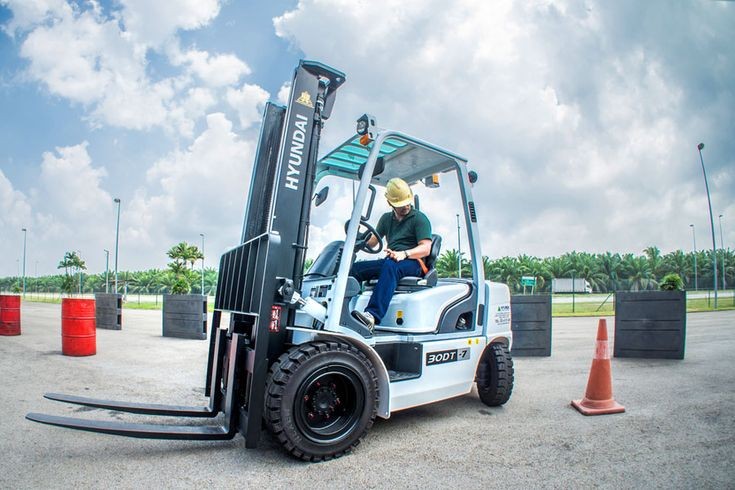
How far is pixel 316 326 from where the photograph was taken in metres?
3.98

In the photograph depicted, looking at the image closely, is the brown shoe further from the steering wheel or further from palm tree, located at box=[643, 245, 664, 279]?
palm tree, located at box=[643, 245, 664, 279]

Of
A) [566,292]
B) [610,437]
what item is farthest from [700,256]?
[610,437]

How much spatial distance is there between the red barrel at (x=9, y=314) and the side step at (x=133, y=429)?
10.6 meters

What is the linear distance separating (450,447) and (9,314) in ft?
42.4

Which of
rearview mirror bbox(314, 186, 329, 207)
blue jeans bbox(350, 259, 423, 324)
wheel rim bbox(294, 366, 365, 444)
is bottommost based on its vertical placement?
wheel rim bbox(294, 366, 365, 444)

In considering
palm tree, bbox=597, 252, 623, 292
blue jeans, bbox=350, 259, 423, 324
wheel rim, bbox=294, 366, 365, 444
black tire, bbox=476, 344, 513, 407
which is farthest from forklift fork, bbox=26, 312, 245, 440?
palm tree, bbox=597, 252, 623, 292

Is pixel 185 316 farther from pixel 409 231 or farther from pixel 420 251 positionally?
pixel 420 251

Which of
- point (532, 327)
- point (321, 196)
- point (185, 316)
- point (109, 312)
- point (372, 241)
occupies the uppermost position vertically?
point (321, 196)

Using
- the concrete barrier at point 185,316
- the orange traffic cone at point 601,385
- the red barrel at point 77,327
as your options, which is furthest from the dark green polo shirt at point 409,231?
the concrete barrier at point 185,316

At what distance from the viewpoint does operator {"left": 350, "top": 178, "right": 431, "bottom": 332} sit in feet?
14.2

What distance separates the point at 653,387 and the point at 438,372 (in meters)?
3.59

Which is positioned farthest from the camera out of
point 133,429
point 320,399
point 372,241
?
point 372,241

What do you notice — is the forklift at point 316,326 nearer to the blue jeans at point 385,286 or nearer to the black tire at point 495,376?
the black tire at point 495,376

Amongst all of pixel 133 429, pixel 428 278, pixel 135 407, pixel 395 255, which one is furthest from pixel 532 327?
pixel 133 429
